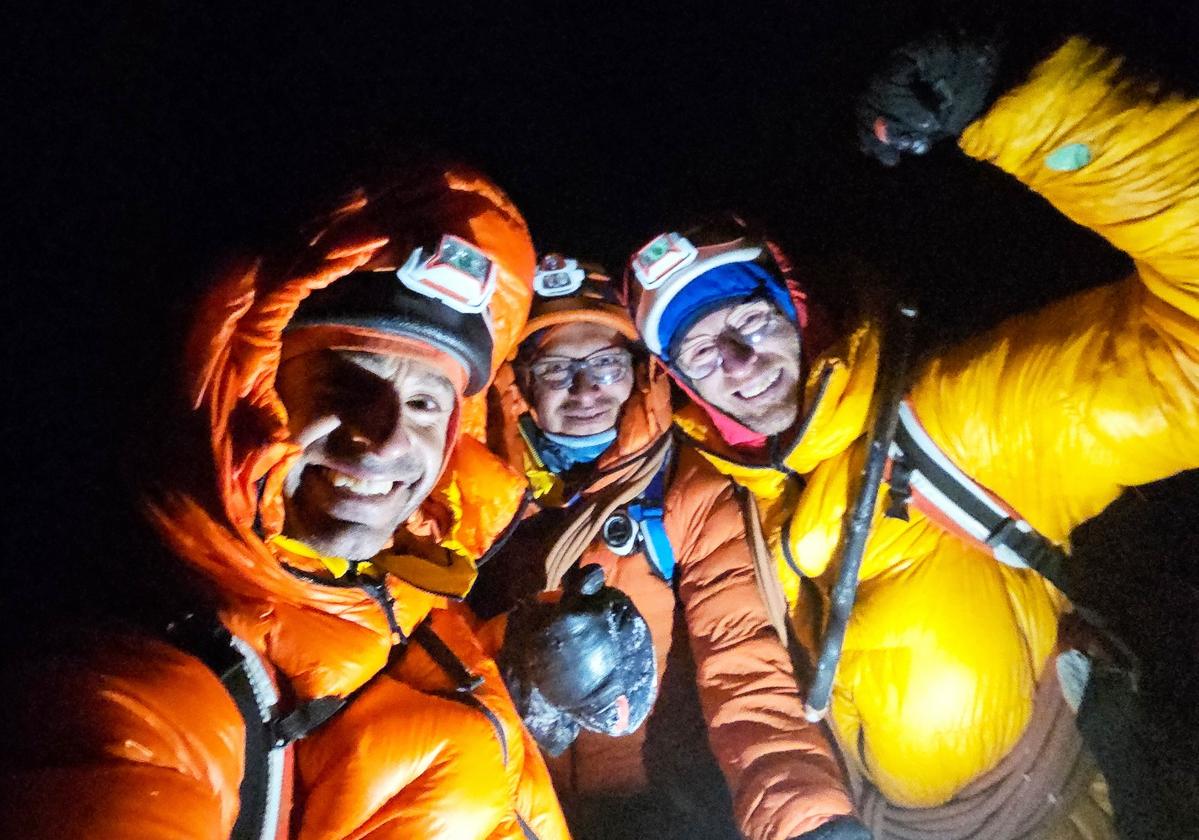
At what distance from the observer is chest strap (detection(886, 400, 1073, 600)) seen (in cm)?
183

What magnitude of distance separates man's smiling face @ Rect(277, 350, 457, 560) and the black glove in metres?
1.44

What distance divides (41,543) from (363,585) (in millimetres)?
1220

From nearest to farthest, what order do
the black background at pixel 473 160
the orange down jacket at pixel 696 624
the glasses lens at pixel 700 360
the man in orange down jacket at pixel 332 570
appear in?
the man in orange down jacket at pixel 332 570 < the black background at pixel 473 160 < the orange down jacket at pixel 696 624 < the glasses lens at pixel 700 360

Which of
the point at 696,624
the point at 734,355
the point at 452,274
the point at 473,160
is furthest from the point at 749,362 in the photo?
the point at 473,160

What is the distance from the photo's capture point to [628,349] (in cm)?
273

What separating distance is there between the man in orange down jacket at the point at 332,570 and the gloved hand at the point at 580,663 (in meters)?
0.07

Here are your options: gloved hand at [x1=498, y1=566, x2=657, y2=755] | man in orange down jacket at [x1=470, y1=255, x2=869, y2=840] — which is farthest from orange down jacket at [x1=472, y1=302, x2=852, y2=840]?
gloved hand at [x1=498, y1=566, x2=657, y2=755]

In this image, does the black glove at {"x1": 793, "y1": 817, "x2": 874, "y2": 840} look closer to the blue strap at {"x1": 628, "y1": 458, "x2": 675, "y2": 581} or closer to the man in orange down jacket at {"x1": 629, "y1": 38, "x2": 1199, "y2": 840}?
the man in orange down jacket at {"x1": 629, "y1": 38, "x2": 1199, "y2": 840}

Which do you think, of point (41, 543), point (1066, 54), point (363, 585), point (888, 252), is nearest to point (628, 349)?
point (888, 252)

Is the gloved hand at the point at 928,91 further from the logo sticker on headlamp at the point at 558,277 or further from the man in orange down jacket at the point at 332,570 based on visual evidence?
the logo sticker on headlamp at the point at 558,277

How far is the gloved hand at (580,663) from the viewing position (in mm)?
1799

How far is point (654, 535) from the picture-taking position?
255 cm

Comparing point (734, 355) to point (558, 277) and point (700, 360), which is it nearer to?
point (700, 360)

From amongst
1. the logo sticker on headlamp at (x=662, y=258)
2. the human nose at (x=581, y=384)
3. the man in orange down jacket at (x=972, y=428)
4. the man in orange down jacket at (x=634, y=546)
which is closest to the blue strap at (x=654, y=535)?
the man in orange down jacket at (x=634, y=546)
